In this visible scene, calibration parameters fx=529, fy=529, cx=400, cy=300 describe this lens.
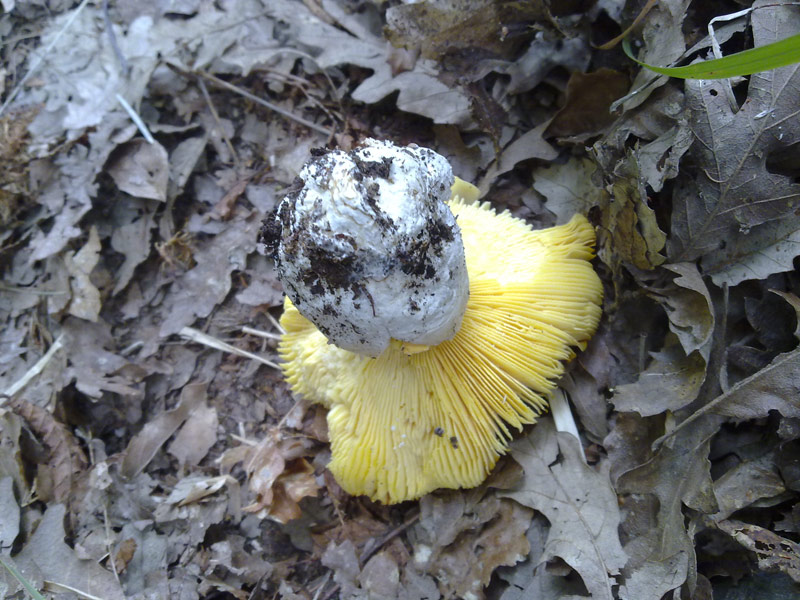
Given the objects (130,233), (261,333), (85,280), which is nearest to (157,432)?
(261,333)

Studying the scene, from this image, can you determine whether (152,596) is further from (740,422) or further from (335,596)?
(740,422)

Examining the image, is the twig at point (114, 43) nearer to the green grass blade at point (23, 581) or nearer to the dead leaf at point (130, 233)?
the dead leaf at point (130, 233)

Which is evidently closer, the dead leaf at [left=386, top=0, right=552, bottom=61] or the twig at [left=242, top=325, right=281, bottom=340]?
the dead leaf at [left=386, top=0, right=552, bottom=61]

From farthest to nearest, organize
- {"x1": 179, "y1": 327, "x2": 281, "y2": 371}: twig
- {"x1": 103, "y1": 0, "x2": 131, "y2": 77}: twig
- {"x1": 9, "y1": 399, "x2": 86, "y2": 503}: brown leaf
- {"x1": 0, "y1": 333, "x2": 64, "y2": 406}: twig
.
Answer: {"x1": 103, "y1": 0, "x2": 131, "y2": 77}: twig → {"x1": 179, "y1": 327, "x2": 281, "y2": 371}: twig → {"x1": 0, "y1": 333, "x2": 64, "y2": 406}: twig → {"x1": 9, "y1": 399, "x2": 86, "y2": 503}: brown leaf

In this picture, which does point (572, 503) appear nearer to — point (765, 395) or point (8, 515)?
point (765, 395)

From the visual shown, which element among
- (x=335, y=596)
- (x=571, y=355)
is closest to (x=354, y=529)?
(x=335, y=596)

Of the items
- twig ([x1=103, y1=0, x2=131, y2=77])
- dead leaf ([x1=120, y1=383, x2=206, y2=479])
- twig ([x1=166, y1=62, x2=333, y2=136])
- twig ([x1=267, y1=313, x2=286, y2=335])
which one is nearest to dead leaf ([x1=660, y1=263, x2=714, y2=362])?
twig ([x1=267, y1=313, x2=286, y2=335])

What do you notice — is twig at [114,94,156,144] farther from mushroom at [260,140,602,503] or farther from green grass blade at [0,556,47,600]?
green grass blade at [0,556,47,600]

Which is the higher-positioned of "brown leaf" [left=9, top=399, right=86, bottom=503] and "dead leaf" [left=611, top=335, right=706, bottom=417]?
"dead leaf" [left=611, top=335, right=706, bottom=417]
